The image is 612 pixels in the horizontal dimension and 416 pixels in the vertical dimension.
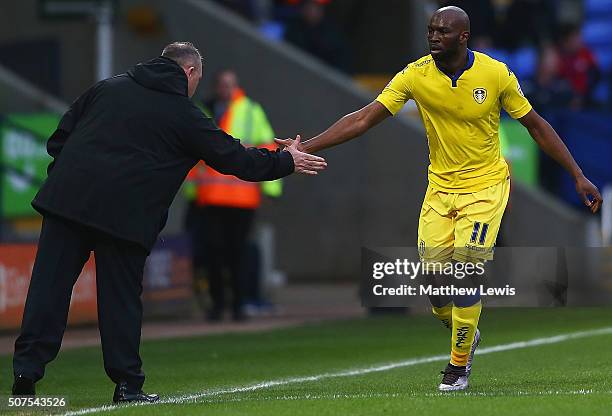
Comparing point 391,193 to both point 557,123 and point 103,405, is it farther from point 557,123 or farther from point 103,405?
point 103,405

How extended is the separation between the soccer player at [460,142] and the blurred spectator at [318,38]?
42.0 feet

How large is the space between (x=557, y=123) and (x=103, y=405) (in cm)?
1303

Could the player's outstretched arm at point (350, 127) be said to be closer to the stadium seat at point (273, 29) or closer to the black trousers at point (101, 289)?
the black trousers at point (101, 289)

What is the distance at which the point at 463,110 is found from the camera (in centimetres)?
884

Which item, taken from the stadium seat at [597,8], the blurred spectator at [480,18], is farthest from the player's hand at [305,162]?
the stadium seat at [597,8]

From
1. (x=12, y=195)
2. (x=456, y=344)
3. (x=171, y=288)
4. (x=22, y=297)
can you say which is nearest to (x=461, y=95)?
(x=456, y=344)

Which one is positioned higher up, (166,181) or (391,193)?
(166,181)

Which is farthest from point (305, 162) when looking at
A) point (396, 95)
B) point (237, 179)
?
point (237, 179)

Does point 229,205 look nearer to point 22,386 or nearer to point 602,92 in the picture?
point 22,386

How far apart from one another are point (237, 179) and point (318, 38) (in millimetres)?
6859

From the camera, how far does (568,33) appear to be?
889 inches

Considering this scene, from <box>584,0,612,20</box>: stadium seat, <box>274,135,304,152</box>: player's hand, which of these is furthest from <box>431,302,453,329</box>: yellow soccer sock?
<box>584,0,612,20</box>: stadium seat

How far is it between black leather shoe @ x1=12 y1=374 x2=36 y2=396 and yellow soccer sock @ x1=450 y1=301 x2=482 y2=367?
7.90 ft

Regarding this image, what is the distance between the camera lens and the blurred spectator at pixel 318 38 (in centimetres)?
2175
